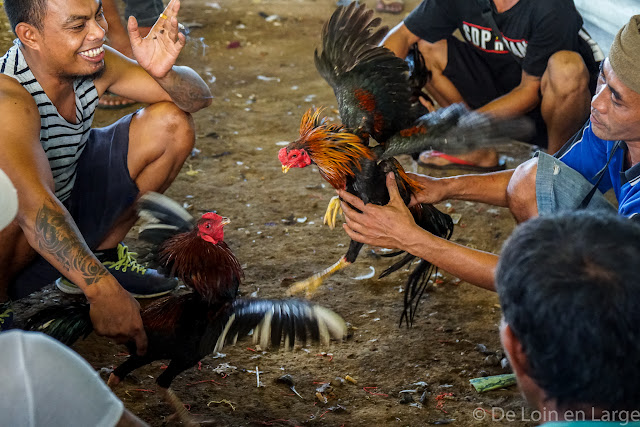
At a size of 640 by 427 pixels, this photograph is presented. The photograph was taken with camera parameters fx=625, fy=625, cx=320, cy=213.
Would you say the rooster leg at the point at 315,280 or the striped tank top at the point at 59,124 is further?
the rooster leg at the point at 315,280

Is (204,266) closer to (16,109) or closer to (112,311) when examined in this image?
(112,311)

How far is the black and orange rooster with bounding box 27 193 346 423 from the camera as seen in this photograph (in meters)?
1.89

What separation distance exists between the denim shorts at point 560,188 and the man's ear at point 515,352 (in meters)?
1.14

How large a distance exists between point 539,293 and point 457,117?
4.07ft

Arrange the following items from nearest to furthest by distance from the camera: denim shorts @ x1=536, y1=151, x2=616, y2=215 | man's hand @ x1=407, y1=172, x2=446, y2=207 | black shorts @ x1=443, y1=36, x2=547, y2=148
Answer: denim shorts @ x1=536, y1=151, x2=616, y2=215, man's hand @ x1=407, y1=172, x2=446, y2=207, black shorts @ x1=443, y1=36, x2=547, y2=148

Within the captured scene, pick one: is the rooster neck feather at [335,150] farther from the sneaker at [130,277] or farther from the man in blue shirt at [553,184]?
the sneaker at [130,277]

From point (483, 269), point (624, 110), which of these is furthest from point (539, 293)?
point (624, 110)

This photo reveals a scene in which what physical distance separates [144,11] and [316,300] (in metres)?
2.93

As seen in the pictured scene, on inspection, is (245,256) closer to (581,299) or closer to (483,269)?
(483,269)

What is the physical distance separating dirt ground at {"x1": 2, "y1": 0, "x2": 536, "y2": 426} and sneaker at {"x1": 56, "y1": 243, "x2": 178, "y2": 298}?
0.27m

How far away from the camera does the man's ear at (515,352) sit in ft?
3.54

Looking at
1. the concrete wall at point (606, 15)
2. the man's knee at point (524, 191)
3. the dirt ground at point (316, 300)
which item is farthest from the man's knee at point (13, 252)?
the concrete wall at point (606, 15)

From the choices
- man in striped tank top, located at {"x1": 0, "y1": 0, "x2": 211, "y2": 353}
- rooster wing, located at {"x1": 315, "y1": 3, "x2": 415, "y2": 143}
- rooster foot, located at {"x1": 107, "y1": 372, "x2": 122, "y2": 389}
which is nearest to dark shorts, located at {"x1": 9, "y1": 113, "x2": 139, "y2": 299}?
man in striped tank top, located at {"x1": 0, "y1": 0, "x2": 211, "y2": 353}

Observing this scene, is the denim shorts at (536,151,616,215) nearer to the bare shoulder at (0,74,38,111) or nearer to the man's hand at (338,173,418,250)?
the man's hand at (338,173,418,250)
